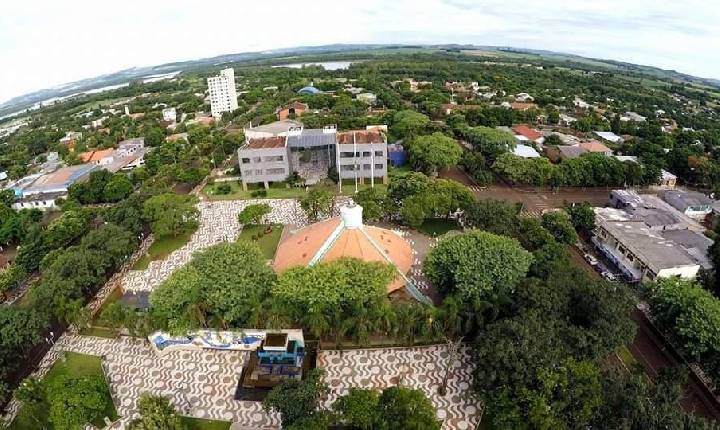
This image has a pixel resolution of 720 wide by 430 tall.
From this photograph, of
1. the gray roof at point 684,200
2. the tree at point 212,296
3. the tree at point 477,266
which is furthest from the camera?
the gray roof at point 684,200

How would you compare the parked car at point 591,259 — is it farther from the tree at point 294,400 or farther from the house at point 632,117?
the house at point 632,117

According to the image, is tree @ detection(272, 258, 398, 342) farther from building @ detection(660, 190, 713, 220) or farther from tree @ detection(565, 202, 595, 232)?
building @ detection(660, 190, 713, 220)

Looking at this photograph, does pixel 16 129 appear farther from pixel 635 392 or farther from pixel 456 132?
pixel 635 392

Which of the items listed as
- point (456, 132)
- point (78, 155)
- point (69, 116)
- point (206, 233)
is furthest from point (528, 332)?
point (69, 116)

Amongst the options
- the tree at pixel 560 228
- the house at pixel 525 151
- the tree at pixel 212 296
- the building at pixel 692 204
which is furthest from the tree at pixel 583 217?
the tree at pixel 212 296

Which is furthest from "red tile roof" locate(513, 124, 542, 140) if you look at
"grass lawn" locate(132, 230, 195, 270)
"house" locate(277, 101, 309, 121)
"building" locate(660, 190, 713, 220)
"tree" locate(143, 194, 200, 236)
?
"grass lawn" locate(132, 230, 195, 270)
